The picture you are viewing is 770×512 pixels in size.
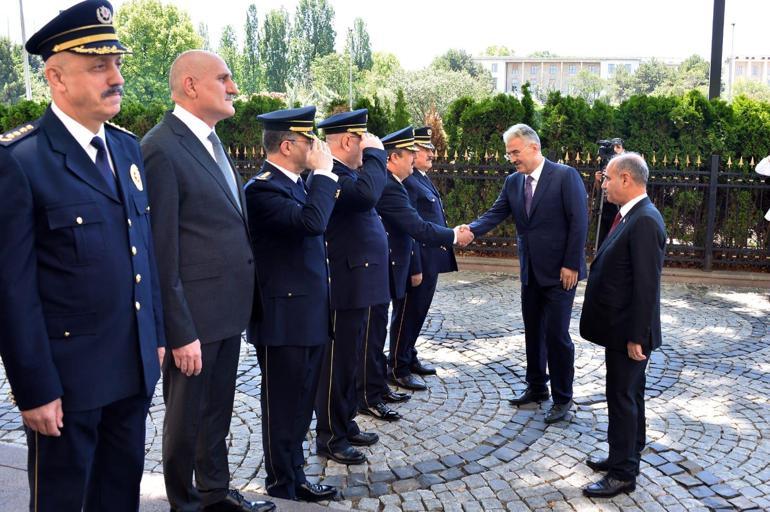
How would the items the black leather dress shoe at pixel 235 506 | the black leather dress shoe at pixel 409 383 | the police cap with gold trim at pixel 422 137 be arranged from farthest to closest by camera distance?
1. the police cap with gold trim at pixel 422 137
2. the black leather dress shoe at pixel 409 383
3. the black leather dress shoe at pixel 235 506

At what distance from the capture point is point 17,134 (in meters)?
2.27

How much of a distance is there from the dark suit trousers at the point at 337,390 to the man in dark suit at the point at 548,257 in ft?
5.17

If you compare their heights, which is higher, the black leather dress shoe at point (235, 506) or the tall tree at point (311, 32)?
the tall tree at point (311, 32)

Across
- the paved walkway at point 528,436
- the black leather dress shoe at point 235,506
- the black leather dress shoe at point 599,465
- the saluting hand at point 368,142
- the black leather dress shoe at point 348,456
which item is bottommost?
the paved walkway at point 528,436

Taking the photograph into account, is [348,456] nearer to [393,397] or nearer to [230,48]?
[393,397]

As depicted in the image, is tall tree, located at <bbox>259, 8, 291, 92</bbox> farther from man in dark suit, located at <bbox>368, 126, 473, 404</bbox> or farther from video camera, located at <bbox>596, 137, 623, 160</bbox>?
man in dark suit, located at <bbox>368, 126, 473, 404</bbox>

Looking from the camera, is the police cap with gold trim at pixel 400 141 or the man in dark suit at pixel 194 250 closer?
the man in dark suit at pixel 194 250

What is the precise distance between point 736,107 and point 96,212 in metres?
10.8

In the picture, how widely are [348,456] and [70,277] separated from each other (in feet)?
7.86

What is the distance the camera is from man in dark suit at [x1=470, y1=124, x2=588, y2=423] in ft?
16.4

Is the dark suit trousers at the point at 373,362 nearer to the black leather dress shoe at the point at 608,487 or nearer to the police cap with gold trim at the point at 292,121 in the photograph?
the police cap with gold trim at the point at 292,121

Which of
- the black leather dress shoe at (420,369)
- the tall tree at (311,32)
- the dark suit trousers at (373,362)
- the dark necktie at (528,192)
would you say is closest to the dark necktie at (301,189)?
the dark suit trousers at (373,362)

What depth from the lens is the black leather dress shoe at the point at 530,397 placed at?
5.25 meters

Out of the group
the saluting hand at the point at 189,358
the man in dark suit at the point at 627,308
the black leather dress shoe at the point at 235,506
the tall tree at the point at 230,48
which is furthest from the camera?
the tall tree at the point at 230,48
